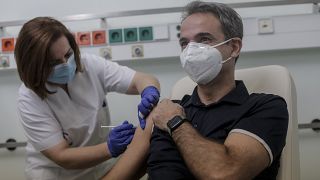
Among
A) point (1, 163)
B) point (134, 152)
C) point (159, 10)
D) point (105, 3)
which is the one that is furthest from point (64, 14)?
point (134, 152)

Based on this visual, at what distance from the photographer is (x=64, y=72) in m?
1.40

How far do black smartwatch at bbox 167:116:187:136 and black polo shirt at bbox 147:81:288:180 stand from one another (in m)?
0.09

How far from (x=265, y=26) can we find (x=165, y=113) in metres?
1.02

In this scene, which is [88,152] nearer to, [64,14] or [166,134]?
[166,134]

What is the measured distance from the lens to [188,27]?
1254 mm

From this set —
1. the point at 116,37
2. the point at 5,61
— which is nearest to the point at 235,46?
the point at 116,37

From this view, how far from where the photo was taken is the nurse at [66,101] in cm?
135

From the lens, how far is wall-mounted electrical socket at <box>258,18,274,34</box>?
187 centimetres

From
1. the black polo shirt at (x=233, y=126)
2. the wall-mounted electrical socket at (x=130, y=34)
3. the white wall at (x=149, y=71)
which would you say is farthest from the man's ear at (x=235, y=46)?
the wall-mounted electrical socket at (x=130, y=34)

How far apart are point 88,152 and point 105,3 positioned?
1.11 meters

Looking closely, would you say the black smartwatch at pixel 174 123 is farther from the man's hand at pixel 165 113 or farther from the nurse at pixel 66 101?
the nurse at pixel 66 101

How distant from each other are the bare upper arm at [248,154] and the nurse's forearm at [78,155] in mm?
583

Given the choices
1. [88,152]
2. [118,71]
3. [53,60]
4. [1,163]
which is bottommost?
[1,163]

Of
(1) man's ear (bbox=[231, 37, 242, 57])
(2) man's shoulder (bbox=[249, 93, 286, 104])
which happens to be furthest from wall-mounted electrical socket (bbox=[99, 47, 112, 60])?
(2) man's shoulder (bbox=[249, 93, 286, 104])
